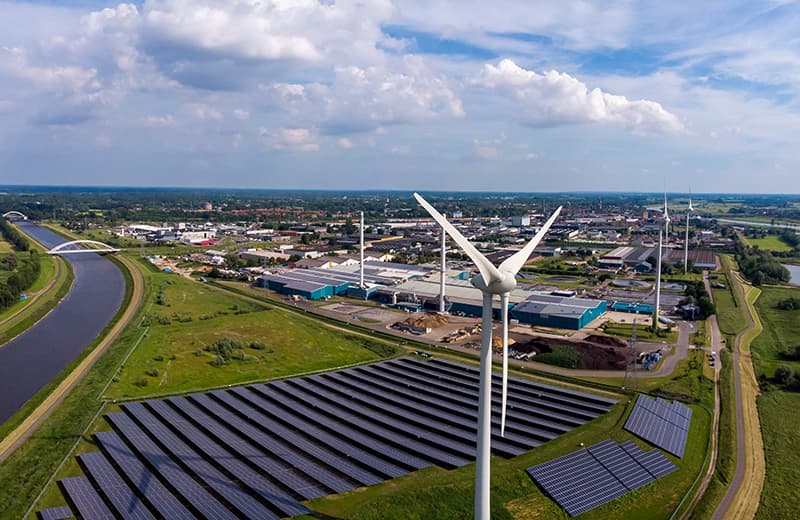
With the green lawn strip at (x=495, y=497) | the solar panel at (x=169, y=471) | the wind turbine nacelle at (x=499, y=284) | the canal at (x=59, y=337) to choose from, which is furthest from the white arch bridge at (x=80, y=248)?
the wind turbine nacelle at (x=499, y=284)

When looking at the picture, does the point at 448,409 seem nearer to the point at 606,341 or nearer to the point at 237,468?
the point at 237,468

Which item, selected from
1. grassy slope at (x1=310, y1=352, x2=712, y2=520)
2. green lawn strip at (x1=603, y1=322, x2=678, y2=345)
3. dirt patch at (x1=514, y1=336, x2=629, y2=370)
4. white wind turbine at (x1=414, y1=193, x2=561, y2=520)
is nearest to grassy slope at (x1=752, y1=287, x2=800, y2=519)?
grassy slope at (x1=310, y1=352, x2=712, y2=520)

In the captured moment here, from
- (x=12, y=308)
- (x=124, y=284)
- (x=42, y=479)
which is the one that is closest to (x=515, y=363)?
(x=42, y=479)

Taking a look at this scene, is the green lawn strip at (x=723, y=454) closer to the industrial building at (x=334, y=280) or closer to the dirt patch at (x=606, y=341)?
the dirt patch at (x=606, y=341)

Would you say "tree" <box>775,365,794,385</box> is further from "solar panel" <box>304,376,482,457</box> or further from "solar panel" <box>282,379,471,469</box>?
"solar panel" <box>282,379,471,469</box>

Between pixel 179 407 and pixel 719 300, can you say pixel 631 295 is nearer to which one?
pixel 719 300

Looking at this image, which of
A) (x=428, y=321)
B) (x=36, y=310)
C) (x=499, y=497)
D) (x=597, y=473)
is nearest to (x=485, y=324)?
(x=499, y=497)
